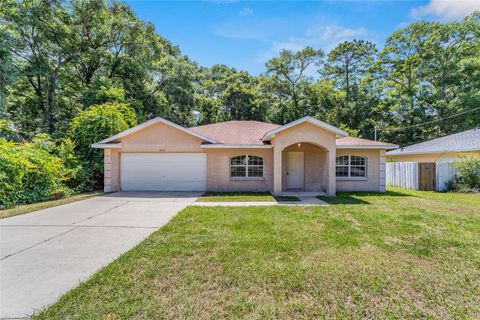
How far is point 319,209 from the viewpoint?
866 cm

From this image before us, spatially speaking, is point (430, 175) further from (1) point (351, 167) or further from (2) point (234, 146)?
(2) point (234, 146)

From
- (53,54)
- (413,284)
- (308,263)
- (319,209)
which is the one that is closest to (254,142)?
(319,209)

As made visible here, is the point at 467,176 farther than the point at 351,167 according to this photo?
No

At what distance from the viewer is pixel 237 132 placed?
15.4 m

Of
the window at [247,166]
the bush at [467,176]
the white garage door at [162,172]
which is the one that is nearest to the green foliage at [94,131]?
the white garage door at [162,172]

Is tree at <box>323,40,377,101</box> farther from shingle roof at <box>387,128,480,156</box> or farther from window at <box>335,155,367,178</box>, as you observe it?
window at <box>335,155,367,178</box>

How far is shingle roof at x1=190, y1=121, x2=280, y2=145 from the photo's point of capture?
44.2 ft

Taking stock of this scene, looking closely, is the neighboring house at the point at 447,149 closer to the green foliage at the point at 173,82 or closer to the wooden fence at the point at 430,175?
the wooden fence at the point at 430,175

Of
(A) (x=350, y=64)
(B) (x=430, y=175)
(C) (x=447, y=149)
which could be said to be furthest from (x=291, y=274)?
(A) (x=350, y=64)

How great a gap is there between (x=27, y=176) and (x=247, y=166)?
10229 millimetres

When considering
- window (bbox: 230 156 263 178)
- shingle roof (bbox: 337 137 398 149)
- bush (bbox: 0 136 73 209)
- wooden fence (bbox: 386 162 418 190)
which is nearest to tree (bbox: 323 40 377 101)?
wooden fence (bbox: 386 162 418 190)

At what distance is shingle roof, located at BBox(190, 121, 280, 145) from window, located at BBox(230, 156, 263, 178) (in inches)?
39.5

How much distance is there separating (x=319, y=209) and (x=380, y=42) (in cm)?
3305

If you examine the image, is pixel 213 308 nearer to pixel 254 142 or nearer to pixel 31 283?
pixel 31 283
